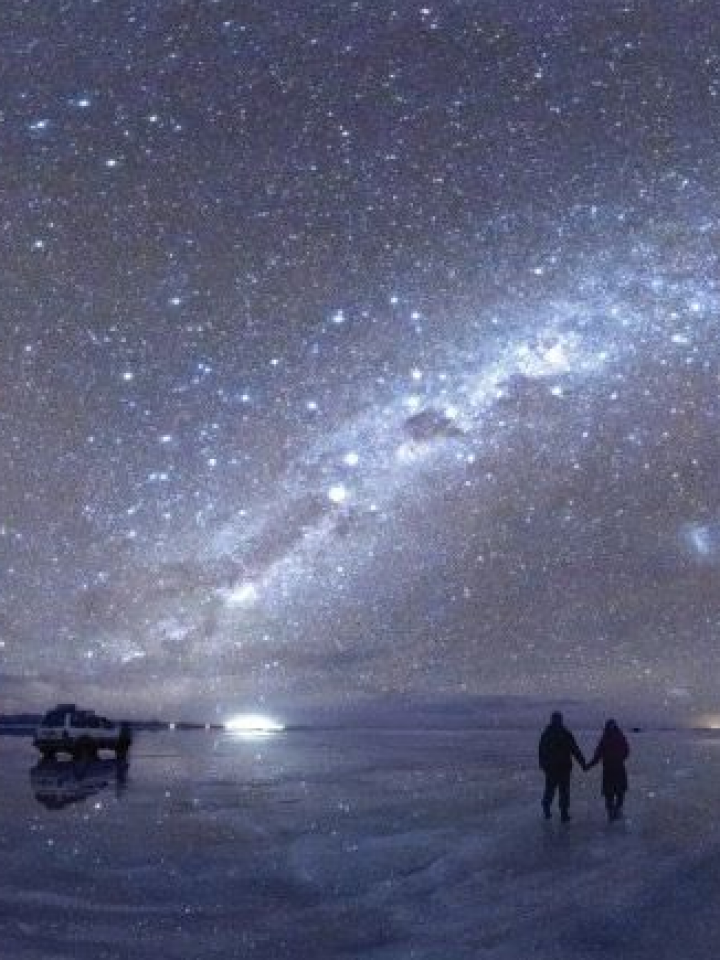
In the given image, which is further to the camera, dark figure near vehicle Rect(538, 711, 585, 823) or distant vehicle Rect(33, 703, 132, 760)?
distant vehicle Rect(33, 703, 132, 760)

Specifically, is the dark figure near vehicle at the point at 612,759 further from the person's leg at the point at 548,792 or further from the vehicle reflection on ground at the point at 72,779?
the vehicle reflection on ground at the point at 72,779

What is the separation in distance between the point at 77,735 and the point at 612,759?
84.8 feet

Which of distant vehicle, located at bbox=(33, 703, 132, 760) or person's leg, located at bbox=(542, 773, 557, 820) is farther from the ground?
distant vehicle, located at bbox=(33, 703, 132, 760)

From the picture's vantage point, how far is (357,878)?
1134 centimetres

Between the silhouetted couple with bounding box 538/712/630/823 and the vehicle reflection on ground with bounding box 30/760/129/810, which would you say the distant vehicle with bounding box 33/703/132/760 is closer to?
the vehicle reflection on ground with bounding box 30/760/129/810

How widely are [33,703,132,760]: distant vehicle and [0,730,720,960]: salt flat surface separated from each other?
17.1m

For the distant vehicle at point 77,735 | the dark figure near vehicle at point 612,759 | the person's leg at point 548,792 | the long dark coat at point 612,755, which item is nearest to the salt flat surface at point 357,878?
the person's leg at point 548,792

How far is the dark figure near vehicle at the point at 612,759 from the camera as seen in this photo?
1614 cm

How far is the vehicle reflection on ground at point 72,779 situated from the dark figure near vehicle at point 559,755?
27.7 feet

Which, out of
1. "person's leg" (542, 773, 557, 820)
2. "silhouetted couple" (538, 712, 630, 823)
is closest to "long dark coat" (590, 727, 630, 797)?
"silhouetted couple" (538, 712, 630, 823)

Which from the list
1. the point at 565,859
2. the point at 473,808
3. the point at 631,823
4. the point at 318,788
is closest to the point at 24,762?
the point at 318,788

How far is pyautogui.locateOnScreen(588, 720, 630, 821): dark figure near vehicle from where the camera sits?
53.0 feet

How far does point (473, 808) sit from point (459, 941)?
1120cm

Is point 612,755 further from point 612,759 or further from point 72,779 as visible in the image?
point 72,779
